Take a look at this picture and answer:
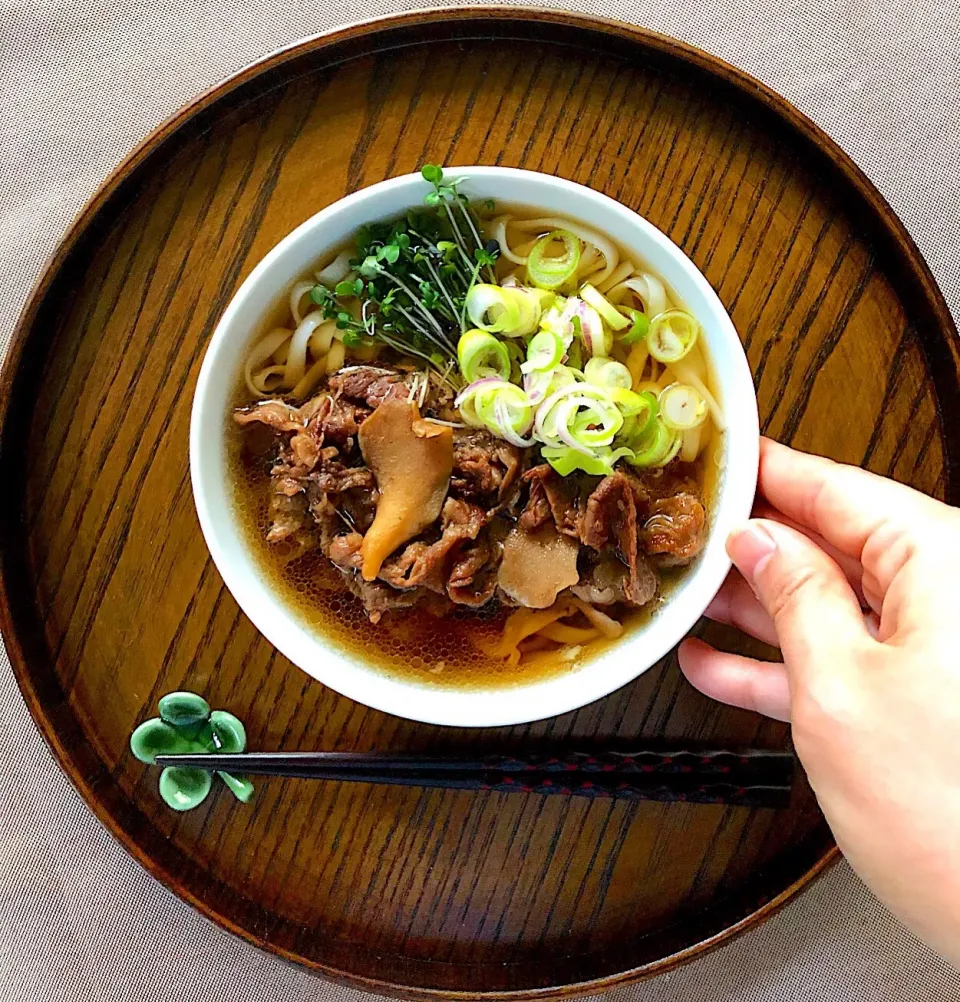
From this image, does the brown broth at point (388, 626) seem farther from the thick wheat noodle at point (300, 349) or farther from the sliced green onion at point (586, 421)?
the sliced green onion at point (586, 421)

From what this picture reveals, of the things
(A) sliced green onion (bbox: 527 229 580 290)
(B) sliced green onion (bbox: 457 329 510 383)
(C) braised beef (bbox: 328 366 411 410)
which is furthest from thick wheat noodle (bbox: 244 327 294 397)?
(A) sliced green onion (bbox: 527 229 580 290)

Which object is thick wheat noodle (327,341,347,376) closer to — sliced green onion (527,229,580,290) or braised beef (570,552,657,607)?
sliced green onion (527,229,580,290)

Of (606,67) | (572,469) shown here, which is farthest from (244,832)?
(606,67)

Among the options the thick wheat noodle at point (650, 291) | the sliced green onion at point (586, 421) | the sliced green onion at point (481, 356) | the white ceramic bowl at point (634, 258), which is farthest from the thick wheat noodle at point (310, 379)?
the thick wheat noodle at point (650, 291)

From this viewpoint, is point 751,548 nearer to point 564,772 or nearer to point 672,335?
point 672,335

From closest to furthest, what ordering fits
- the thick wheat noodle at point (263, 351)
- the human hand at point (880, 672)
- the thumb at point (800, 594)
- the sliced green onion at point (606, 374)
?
the human hand at point (880, 672), the thumb at point (800, 594), the sliced green onion at point (606, 374), the thick wheat noodle at point (263, 351)
